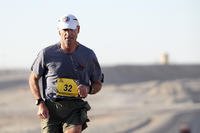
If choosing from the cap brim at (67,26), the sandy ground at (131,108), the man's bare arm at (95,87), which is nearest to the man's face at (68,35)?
the cap brim at (67,26)

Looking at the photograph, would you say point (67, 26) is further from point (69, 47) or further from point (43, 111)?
point (43, 111)

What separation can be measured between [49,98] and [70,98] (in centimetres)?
22

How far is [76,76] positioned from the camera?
8.54 meters

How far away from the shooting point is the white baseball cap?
27.2 feet

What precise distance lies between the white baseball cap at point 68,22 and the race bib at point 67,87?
55cm

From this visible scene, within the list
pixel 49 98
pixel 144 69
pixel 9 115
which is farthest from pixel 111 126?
pixel 144 69

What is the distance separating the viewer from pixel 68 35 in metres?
8.27

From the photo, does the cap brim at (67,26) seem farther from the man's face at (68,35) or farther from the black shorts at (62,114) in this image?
the black shorts at (62,114)

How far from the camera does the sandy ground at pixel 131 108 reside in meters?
23.2

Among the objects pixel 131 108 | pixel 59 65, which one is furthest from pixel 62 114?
pixel 131 108

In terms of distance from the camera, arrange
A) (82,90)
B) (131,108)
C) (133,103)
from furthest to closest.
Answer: (133,103), (131,108), (82,90)

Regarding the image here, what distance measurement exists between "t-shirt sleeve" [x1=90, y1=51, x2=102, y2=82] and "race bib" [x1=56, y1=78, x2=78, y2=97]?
25 cm

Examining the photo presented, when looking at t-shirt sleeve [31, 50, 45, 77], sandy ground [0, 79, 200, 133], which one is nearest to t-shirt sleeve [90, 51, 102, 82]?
t-shirt sleeve [31, 50, 45, 77]

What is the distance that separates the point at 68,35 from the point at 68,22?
141mm
